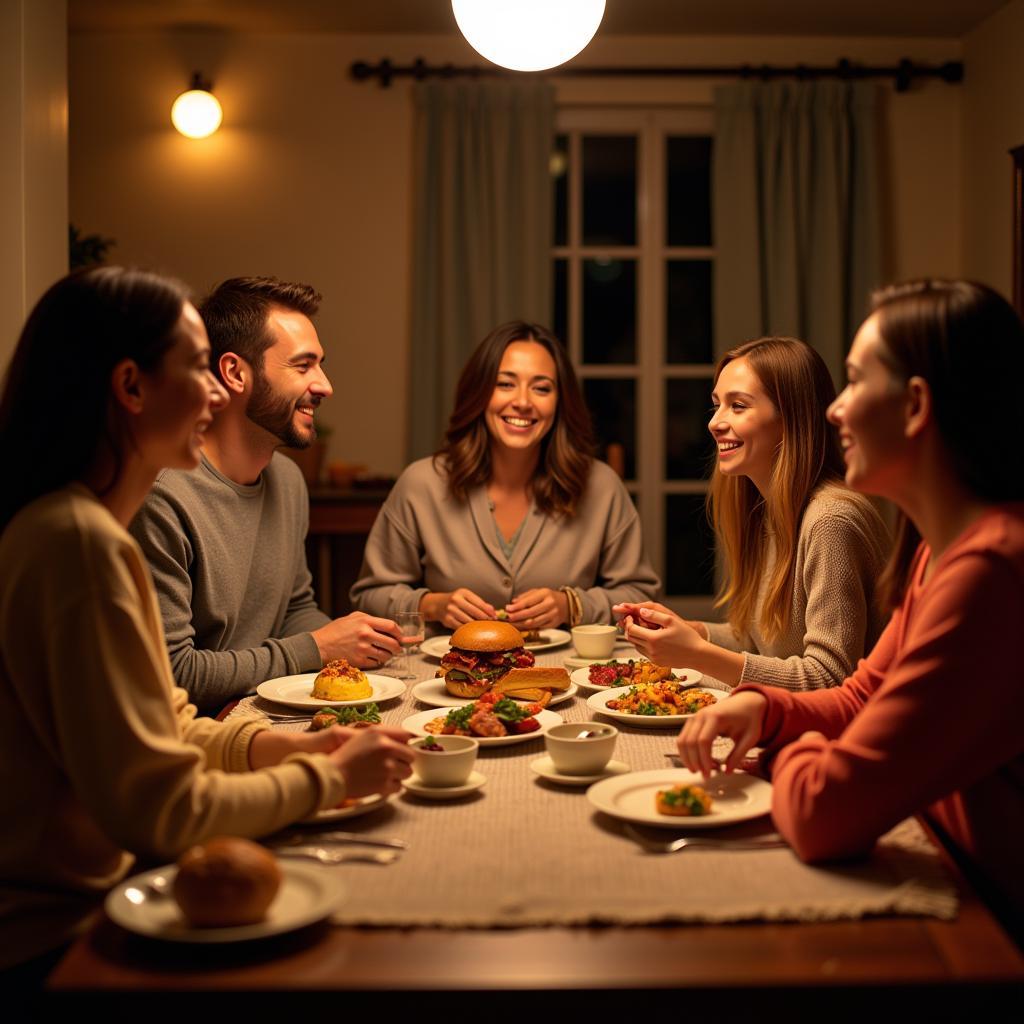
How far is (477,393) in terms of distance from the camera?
3.38m

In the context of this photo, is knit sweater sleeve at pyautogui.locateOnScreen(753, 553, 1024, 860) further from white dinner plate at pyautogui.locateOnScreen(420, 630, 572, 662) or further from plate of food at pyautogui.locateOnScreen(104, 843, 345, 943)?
white dinner plate at pyautogui.locateOnScreen(420, 630, 572, 662)

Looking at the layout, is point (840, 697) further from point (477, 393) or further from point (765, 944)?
point (477, 393)

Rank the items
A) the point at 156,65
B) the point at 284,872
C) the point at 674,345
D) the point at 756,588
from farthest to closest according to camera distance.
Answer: the point at 674,345
the point at 156,65
the point at 756,588
the point at 284,872


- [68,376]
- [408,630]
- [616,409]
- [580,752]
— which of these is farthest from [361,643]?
[616,409]

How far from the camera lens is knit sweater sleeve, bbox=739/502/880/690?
203 centimetres

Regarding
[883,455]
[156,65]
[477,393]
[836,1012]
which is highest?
[156,65]

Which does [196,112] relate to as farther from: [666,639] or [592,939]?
[592,939]

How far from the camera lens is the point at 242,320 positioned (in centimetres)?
261

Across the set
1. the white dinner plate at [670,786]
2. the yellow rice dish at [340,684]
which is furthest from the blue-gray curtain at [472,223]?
the white dinner plate at [670,786]

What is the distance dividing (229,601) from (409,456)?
3.09 meters

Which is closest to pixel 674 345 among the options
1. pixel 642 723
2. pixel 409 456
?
pixel 409 456

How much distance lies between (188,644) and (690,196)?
4299mm

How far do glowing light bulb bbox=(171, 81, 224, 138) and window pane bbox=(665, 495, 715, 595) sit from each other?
113 inches

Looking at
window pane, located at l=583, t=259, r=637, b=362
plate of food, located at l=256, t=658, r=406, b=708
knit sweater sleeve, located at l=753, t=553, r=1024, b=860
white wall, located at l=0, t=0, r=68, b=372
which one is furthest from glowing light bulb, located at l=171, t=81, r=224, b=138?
knit sweater sleeve, located at l=753, t=553, r=1024, b=860
